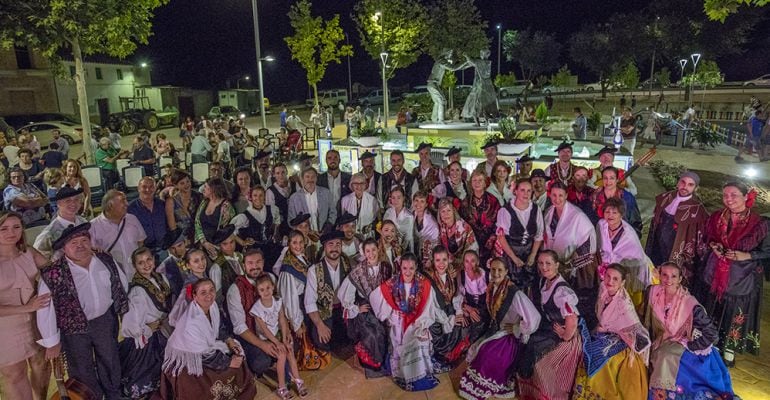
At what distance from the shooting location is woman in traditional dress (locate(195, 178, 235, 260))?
17.5 ft

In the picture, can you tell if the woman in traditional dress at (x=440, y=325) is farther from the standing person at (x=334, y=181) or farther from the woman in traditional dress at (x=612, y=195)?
the standing person at (x=334, y=181)

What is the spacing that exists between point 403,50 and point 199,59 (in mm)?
34563

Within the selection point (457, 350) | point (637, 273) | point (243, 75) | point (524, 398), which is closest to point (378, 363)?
point (457, 350)

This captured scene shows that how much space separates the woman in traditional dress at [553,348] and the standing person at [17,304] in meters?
3.66

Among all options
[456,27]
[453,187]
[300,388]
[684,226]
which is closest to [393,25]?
[456,27]

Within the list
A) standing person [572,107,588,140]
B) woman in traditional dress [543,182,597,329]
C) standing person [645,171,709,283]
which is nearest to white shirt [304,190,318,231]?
woman in traditional dress [543,182,597,329]

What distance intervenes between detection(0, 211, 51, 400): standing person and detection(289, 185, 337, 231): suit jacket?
274 cm

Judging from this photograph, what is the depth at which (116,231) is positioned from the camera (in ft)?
15.5

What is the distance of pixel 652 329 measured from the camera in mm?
4008

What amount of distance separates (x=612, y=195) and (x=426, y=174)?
2.48 m

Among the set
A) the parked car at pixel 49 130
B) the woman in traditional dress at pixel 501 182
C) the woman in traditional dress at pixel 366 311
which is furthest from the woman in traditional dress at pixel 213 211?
the parked car at pixel 49 130

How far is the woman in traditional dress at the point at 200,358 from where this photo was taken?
385cm

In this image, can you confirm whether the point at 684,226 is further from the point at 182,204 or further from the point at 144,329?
the point at 182,204

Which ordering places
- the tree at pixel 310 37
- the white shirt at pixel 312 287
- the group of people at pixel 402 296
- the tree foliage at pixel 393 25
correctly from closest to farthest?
1. the group of people at pixel 402 296
2. the white shirt at pixel 312 287
3. the tree foliage at pixel 393 25
4. the tree at pixel 310 37
